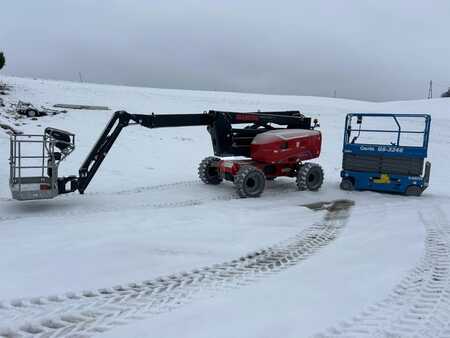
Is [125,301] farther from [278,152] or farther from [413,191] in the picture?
[413,191]

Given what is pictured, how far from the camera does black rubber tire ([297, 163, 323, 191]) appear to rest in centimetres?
978

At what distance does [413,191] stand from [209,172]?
15.8ft

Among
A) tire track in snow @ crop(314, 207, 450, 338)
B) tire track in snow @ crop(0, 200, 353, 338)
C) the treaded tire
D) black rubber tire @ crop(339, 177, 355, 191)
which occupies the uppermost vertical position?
the treaded tire

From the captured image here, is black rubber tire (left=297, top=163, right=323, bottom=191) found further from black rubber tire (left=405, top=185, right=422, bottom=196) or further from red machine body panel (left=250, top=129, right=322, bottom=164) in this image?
black rubber tire (left=405, top=185, right=422, bottom=196)

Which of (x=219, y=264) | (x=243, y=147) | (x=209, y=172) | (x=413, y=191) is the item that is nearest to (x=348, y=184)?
(x=413, y=191)

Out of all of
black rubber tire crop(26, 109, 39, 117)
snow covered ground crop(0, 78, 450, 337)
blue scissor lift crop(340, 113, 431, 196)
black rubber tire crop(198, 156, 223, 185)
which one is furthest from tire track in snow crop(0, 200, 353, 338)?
black rubber tire crop(26, 109, 39, 117)

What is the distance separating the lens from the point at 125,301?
3.81m

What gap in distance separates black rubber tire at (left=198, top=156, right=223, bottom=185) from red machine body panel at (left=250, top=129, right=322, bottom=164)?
1.02 m

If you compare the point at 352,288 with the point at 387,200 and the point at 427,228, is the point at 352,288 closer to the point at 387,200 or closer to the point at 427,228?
the point at 427,228

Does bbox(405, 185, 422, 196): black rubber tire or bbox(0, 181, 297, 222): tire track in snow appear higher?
bbox(405, 185, 422, 196): black rubber tire

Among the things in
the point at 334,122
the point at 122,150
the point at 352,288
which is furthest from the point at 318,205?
the point at 334,122

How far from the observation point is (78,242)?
5.30 m

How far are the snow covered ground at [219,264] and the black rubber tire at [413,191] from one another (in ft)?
0.59

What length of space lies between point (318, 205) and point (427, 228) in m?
2.30
